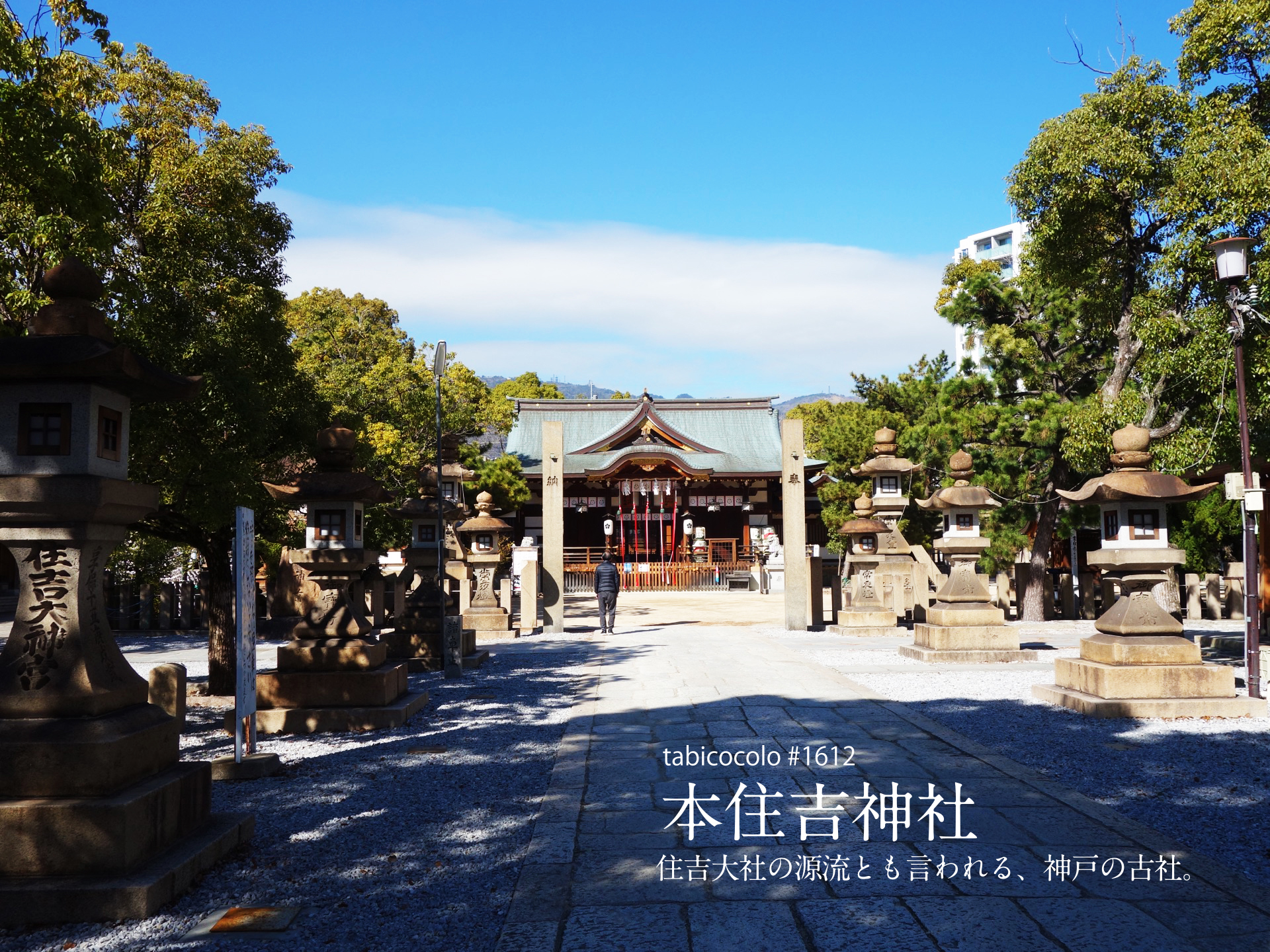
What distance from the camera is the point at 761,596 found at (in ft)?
85.8

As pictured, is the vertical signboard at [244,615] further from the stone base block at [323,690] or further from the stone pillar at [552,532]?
the stone pillar at [552,532]

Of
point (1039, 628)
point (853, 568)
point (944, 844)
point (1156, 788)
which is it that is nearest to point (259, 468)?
point (944, 844)

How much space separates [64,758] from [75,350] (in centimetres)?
175

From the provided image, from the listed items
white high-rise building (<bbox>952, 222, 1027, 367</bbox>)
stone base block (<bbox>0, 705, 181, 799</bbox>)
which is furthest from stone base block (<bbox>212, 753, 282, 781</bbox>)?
white high-rise building (<bbox>952, 222, 1027, 367</bbox>)

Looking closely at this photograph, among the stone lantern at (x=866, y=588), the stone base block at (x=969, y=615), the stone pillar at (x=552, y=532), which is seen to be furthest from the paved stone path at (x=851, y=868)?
the stone pillar at (x=552, y=532)

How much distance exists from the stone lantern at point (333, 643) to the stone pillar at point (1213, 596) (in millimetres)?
15010

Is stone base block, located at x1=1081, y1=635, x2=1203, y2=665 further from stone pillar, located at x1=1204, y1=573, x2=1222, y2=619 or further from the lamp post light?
stone pillar, located at x1=1204, y1=573, x2=1222, y2=619

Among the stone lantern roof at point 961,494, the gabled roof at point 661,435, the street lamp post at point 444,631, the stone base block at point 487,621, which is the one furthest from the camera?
the gabled roof at point 661,435

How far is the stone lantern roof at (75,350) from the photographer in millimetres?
3992

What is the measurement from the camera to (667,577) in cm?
2925

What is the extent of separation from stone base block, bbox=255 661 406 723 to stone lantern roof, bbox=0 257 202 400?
3790mm

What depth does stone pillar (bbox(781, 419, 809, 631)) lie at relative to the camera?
16.6 m

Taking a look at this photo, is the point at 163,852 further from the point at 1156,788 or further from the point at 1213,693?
the point at 1213,693

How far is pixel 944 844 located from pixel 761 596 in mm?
22064
